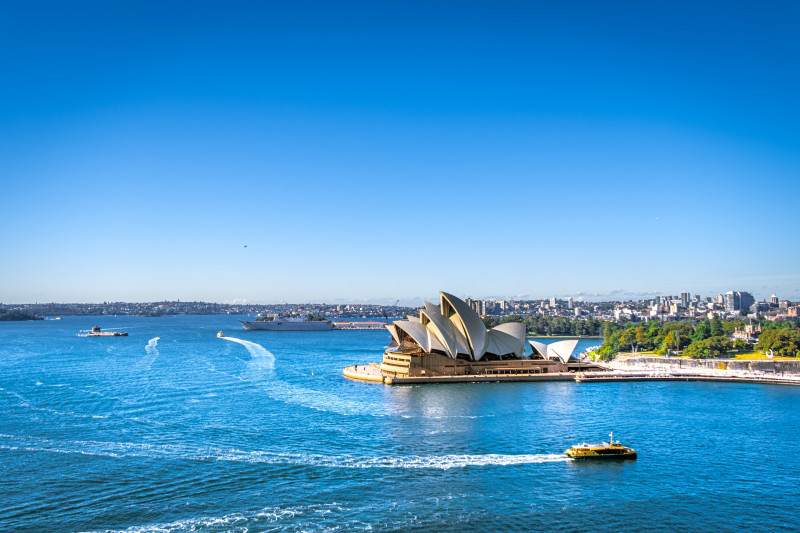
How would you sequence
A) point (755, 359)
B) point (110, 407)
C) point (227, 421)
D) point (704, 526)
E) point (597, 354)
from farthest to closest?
point (597, 354)
point (755, 359)
point (110, 407)
point (227, 421)
point (704, 526)

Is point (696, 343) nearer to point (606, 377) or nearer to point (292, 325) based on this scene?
point (606, 377)

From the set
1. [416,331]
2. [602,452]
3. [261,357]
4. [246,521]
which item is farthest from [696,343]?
[246,521]

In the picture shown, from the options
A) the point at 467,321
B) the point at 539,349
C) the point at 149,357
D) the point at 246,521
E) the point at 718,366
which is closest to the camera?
the point at 246,521

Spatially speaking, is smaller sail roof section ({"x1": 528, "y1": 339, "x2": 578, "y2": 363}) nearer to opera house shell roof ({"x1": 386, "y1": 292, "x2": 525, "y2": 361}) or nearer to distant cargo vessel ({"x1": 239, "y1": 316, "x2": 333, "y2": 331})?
opera house shell roof ({"x1": 386, "y1": 292, "x2": 525, "y2": 361})

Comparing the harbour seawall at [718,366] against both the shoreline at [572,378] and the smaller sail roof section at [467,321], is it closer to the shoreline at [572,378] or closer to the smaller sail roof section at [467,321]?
the shoreline at [572,378]

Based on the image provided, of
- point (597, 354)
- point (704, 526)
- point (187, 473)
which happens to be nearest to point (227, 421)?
point (187, 473)

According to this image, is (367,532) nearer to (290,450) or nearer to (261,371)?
(290,450)
